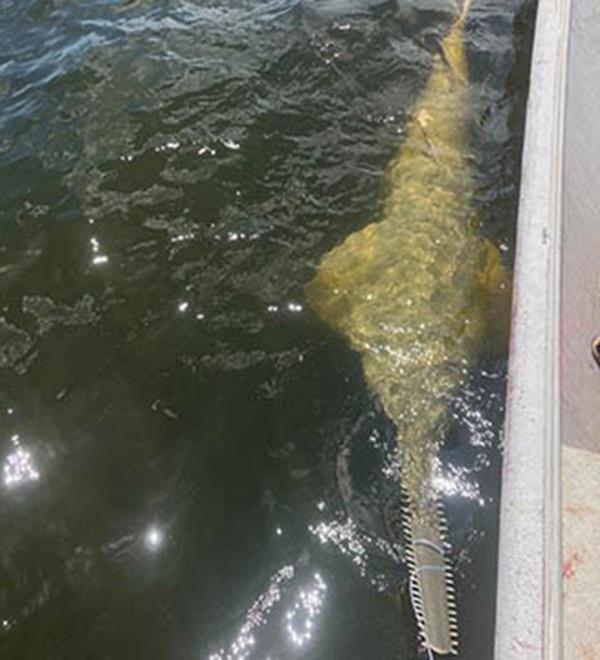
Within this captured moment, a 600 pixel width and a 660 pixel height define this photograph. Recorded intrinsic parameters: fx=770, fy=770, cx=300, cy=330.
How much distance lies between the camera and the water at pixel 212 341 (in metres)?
3.62

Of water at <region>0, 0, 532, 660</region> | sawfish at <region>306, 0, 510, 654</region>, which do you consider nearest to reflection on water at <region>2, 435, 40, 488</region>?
water at <region>0, 0, 532, 660</region>

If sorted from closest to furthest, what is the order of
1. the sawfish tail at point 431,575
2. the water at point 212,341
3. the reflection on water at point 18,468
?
the sawfish tail at point 431,575 → the water at point 212,341 → the reflection on water at point 18,468

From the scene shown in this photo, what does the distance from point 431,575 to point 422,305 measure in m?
1.90

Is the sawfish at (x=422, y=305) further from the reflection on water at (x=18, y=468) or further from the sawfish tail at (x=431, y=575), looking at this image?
the reflection on water at (x=18, y=468)

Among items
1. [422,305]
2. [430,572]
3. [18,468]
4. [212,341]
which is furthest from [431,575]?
[18,468]

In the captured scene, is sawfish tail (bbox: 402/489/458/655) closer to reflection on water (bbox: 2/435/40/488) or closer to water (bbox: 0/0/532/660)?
water (bbox: 0/0/532/660)

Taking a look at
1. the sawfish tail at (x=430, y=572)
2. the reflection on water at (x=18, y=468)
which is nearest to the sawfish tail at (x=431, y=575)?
the sawfish tail at (x=430, y=572)

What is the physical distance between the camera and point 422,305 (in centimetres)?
485

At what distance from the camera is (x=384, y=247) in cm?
521

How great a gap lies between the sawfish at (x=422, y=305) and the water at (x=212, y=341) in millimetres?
99

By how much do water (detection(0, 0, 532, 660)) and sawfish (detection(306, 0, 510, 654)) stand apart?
99 mm

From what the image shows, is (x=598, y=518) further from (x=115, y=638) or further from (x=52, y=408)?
(x=52, y=408)

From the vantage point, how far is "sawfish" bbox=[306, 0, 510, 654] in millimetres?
3697

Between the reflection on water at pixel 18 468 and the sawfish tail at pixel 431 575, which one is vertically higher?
the reflection on water at pixel 18 468
